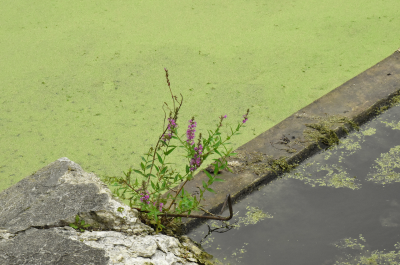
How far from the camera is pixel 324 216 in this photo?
172 cm

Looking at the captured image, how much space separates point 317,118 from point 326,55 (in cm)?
79

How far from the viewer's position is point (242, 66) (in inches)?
109

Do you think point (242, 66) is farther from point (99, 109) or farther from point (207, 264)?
point (207, 264)

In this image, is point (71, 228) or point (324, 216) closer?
point (71, 228)

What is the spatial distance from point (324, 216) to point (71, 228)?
3.14ft

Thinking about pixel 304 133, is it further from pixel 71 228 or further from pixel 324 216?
pixel 71 228

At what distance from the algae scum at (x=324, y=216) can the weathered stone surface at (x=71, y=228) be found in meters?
0.21

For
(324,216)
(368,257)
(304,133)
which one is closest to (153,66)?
(304,133)

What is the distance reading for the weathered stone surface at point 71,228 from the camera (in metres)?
1.35

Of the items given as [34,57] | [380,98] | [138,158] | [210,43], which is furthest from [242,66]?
[34,57]

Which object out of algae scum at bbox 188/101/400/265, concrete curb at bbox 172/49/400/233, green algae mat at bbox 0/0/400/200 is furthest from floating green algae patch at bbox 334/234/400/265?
green algae mat at bbox 0/0/400/200

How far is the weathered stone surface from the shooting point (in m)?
1.35

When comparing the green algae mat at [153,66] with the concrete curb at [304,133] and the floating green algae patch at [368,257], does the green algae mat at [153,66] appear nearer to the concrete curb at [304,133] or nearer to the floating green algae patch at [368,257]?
the concrete curb at [304,133]

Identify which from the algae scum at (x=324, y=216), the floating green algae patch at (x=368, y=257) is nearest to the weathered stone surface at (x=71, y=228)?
the algae scum at (x=324, y=216)
